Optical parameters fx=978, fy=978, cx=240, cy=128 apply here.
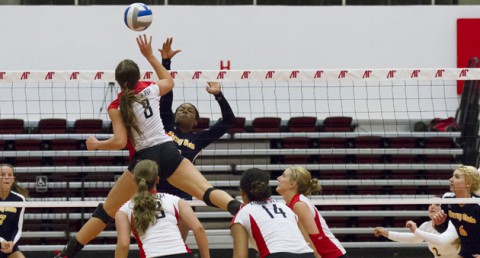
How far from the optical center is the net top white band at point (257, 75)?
33.2ft

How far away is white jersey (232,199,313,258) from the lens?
7.06 meters

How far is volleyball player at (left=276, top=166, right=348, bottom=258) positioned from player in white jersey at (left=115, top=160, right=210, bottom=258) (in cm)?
123

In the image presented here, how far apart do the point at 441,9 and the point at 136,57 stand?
5.02m

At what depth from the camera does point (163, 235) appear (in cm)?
685

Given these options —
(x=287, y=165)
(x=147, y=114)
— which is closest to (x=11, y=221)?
(x=147, y=114)

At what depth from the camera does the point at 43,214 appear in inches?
574

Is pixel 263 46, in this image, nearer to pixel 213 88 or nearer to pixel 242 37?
pixel 242 37

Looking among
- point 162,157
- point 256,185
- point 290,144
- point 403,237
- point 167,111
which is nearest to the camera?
point 256,185

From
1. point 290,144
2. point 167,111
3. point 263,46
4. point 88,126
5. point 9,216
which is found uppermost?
point 263,46

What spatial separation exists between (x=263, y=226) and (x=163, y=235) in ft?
2.45

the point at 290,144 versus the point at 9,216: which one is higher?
the point at 290,144

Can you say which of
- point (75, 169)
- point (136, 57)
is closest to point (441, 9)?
point (136, 57)

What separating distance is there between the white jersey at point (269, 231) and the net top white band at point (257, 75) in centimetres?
317

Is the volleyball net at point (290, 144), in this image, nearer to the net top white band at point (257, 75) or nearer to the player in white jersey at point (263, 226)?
the net top white band at point (257, 75)
